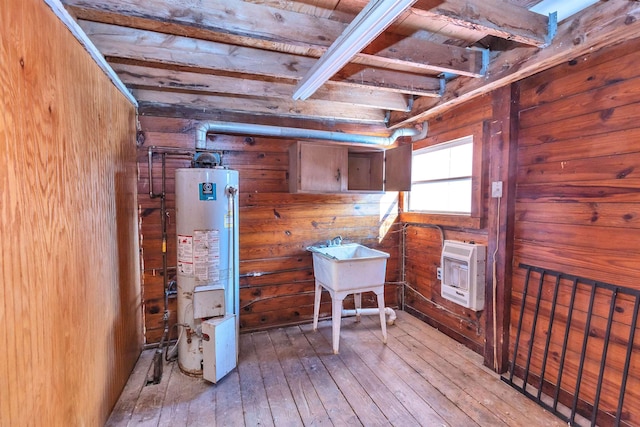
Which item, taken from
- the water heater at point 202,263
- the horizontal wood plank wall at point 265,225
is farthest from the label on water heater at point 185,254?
the horizontal wood plank wall at point 265,225

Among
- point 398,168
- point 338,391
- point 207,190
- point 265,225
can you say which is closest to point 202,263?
point 207,190

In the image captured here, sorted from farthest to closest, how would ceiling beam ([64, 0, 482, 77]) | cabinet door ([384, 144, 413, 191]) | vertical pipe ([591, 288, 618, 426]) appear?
cabinet door ([384, 144, 413, 191]) → vertical pipe ([591, 288, 618, 426]) → ceiling beam ([64, 0, 482, 77])

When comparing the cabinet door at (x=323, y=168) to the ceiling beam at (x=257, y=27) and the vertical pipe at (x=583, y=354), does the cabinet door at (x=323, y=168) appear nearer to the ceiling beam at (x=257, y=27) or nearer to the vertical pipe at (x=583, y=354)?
the ceiling beam at (x=257, y=27)

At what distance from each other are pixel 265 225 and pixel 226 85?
4.36 ft

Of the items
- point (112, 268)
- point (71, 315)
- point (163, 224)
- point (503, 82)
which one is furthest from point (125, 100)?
point (503, 82)

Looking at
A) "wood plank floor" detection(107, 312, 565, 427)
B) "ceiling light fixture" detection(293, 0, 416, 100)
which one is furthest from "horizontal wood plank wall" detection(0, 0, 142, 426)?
"ceiling light fixture" detection(293, 0, 416, 100)

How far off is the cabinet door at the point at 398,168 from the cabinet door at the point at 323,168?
0.54m

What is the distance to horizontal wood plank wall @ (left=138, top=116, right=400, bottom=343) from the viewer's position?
2676mm

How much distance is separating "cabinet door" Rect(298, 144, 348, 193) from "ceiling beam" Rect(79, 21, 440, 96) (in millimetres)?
815

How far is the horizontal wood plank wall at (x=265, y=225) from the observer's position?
8.78ft

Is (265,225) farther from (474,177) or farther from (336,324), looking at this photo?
(474,177)

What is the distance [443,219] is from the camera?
2.92m

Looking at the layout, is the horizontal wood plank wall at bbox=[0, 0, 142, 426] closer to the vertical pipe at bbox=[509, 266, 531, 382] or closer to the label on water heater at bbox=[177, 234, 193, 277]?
the label on water heater at bbox=[177, 234, 193, 277]

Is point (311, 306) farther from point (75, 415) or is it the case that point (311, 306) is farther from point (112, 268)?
point (75, 415)
